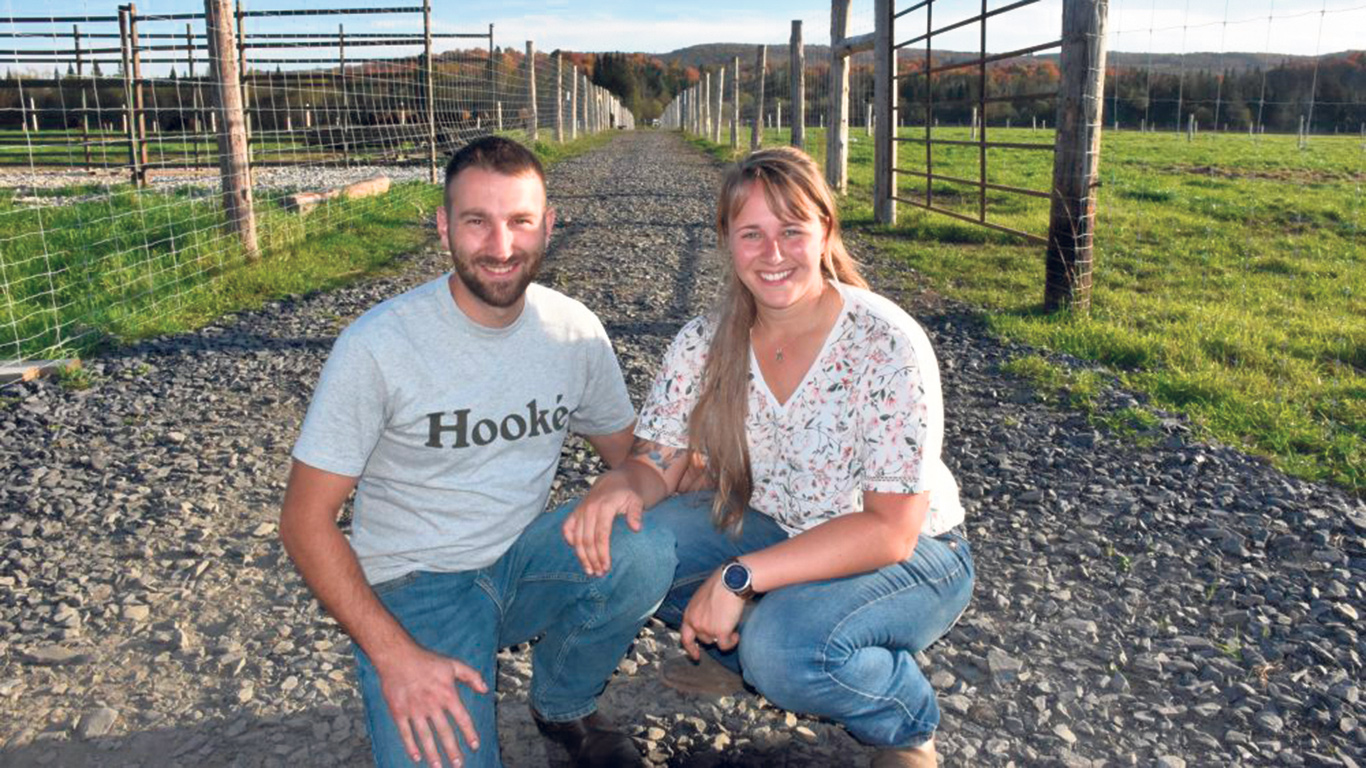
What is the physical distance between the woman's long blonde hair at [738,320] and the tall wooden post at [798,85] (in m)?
13.4

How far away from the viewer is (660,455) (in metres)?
2.86

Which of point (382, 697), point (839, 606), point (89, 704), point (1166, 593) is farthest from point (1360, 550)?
point (89, 704)

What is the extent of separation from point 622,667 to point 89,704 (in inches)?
55.9

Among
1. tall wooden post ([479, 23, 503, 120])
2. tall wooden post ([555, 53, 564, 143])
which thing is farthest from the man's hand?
tall wooden post ([555, 53, 564, 143])

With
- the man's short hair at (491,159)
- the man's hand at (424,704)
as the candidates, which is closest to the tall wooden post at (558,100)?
the man's short hair at (491,159)

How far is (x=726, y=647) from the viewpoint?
252 centimetres

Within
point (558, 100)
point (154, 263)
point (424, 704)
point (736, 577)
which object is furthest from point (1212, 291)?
point (558, 100)

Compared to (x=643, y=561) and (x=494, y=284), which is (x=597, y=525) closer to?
(x=643, y=561)

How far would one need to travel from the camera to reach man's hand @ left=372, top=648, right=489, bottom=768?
7.58 feet

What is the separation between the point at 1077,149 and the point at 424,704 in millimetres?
6136

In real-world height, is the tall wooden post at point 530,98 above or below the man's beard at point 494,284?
above

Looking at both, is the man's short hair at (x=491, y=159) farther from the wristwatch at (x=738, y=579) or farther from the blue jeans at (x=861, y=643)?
the blue jeans at (x=861, y=643)

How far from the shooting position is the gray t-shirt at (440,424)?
2.44m

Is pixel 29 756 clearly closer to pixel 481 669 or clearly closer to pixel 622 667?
pixel 481 669
